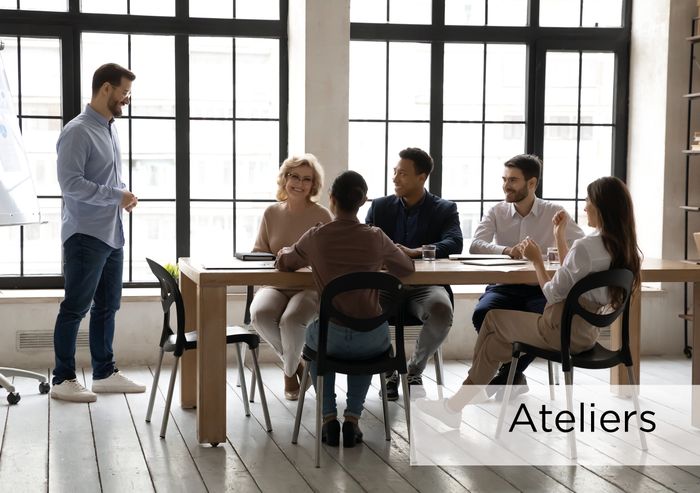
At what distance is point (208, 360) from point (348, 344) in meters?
0.62

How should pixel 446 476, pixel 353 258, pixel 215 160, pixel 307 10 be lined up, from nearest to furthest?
pixel 446 476 < pixel 353 258 < pixel 307 10 < pixel 215 160

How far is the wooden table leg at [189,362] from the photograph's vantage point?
15.3 feet

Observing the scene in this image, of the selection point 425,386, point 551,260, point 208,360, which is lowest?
point 425,386

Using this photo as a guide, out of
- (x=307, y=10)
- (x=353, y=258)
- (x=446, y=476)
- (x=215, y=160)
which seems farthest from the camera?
(x=215, y=160)

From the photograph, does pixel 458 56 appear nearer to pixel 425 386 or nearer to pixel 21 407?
pixel 425 386

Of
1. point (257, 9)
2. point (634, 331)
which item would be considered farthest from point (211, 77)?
point (634, 331)

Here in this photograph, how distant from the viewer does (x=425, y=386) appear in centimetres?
Result: 530

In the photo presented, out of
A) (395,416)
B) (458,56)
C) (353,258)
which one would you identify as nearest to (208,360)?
(353,258)

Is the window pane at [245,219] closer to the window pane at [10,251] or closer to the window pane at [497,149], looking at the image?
the window pane at [10,251]

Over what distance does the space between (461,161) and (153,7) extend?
2287 millimetres

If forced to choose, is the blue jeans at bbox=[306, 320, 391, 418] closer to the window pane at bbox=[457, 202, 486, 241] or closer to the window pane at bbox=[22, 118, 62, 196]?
the window pane at bbox=[457, 202, 486, 241]

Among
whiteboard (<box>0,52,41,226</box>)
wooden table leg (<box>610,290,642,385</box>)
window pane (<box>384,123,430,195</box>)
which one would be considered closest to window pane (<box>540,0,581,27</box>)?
window pane (<box>384,123,430,195</box>)

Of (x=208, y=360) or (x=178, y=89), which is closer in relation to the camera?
(x=208, y=360)
